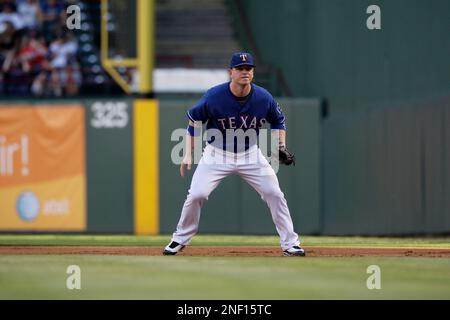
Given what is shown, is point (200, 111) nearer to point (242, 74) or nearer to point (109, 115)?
point (242, 74)

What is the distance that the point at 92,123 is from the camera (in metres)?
17.4

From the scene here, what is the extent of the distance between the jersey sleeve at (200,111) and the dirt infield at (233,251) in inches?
55.3

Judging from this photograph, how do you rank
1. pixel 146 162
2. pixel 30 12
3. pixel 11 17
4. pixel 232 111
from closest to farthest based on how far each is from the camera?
pixel 232 111, pixel 146 162, pixel 11 17, pixel 30 12

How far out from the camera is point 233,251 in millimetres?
10844

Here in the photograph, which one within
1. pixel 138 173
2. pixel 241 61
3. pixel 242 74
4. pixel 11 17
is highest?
pixel 11 17

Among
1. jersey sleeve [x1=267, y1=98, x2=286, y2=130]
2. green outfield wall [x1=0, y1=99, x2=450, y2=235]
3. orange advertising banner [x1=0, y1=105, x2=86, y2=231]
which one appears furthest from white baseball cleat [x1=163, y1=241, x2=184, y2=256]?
orange advertising banner [x1=0, y1=105, x2=86, y2=231]

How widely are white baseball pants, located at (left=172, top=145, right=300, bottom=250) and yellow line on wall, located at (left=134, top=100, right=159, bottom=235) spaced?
730 cm

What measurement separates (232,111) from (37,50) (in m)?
10.5

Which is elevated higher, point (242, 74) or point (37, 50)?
point (37, 50)

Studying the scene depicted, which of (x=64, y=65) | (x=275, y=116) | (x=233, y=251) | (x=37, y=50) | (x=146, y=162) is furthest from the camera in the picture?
(x=37, y=50)

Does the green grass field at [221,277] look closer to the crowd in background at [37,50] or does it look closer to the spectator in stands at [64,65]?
the spectator in stands at [64,65]

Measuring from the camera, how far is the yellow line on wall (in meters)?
17.3

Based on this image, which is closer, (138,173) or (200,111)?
(200,111)

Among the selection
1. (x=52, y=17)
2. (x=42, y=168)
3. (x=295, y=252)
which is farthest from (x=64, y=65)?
(x=295, y=252)
